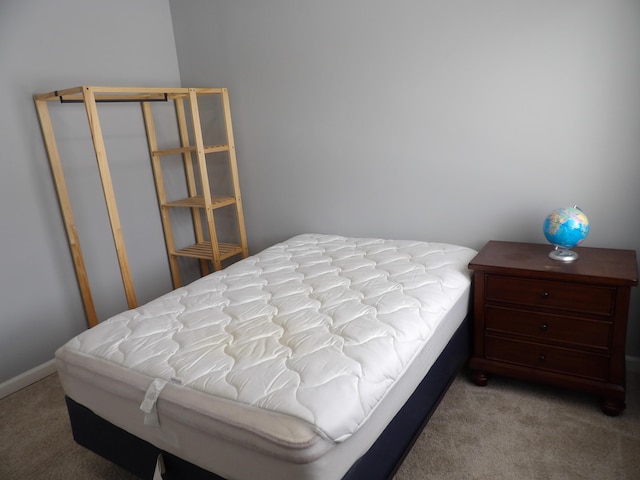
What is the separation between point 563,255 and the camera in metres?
1.92

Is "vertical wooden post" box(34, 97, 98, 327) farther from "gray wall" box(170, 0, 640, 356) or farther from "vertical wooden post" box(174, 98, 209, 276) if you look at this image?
"gray wall" box(170, 0, 640, 356)

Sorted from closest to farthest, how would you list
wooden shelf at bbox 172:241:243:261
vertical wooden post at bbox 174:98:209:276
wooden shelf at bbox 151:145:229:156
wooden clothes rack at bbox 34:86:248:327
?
wooden clothes rack at bbox 34:86:248:327 < wooden shelf at bbox 151:145:229:156 < wooden shelf at bbox 172:241:243:261 < vertical wooden post at bbox 174:98:209:276

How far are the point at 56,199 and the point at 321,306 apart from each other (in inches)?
67.1

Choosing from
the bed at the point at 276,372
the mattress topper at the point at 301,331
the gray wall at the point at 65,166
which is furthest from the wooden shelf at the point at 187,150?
the bed at the point at 276,372

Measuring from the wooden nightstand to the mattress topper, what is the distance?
19 cm

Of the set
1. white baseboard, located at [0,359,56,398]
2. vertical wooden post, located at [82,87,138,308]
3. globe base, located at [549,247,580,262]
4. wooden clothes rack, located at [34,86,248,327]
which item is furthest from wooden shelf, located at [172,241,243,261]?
globe base, located at [549,247,580,262]

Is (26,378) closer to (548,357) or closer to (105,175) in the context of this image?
(105,175)

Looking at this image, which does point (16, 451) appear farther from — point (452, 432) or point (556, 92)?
point (556, 92)

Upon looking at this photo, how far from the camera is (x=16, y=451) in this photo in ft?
6.20

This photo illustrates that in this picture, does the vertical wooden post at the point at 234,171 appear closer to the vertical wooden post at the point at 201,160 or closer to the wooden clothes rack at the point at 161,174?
the wooden clothes rack at the point at 161,174

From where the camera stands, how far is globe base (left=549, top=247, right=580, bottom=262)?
1.90 meters

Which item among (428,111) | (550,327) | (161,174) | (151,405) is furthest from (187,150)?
(550,327)

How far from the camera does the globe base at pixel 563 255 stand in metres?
1.90

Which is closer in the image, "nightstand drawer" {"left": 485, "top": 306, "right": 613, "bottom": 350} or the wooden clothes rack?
"nightstand drawer" {"left": 485, "top": 306, "right": 613, "bottom": 350}
